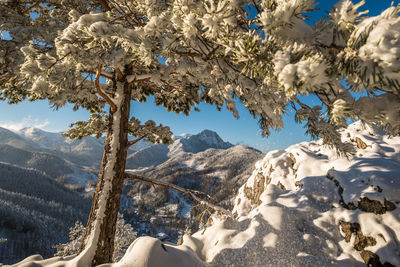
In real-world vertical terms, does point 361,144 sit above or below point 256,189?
above

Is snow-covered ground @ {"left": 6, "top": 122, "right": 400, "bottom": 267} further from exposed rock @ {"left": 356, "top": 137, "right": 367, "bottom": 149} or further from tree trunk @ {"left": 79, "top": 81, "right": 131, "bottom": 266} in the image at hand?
exposed rock @ {"left": 356, "top": 137, "right": 367, "bottom": 149}

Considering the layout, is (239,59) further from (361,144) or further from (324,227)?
(361,144)

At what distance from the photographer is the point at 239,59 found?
5.73 feet

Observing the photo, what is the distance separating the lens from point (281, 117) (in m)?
3.44

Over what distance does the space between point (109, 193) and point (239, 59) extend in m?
3.77

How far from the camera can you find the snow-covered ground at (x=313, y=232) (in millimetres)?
3059

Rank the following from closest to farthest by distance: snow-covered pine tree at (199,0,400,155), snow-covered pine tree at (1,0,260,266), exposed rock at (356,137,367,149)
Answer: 1. snow-covered pine tree at (199,0,400,155)
2. snow-covered pine tree at (1,0,260,266)
3. exposed rock at (356,137,367,149)

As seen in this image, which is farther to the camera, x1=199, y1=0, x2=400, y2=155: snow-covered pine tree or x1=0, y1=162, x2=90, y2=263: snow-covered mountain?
x1=0, y1=162, x2=90, y2=263: snow-covered mountain

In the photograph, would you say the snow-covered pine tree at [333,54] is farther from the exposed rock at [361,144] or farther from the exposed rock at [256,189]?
the exposed rock at [256,189]

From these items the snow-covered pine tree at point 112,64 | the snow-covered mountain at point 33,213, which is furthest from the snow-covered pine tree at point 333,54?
the snow-covered mountain at point 33,213

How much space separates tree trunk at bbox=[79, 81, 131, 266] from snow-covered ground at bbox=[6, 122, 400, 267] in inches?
25.9

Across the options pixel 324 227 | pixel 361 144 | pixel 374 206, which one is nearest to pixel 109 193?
pixel 324 227

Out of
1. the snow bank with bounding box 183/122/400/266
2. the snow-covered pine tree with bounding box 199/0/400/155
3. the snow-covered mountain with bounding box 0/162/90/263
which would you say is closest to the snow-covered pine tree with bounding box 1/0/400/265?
the snow-covered pine tree with bounding box 199/0/400/155

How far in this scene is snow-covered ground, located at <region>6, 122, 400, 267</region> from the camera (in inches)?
120
